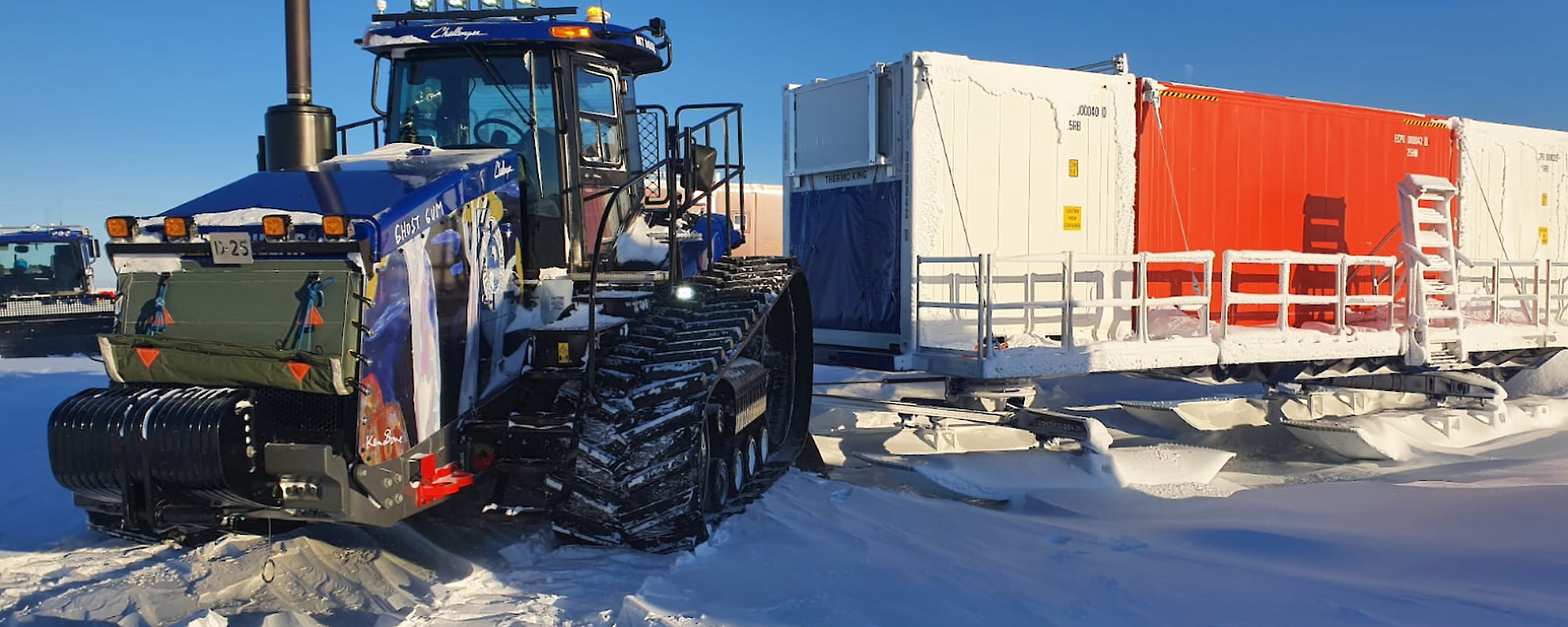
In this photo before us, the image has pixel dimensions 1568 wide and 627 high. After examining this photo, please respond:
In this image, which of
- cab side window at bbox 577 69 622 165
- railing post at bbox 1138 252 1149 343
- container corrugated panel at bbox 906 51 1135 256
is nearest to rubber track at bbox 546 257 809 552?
cab side window at bbox 577 69 622 165

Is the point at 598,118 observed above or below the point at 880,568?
above

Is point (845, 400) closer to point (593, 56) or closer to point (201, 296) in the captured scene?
point (593, 56)

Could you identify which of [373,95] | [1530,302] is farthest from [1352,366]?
[373,95]

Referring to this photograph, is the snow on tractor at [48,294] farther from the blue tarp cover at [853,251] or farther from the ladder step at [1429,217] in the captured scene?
the ladder step at [1429,217]

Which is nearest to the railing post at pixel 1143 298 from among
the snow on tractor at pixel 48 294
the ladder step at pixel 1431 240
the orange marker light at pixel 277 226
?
the ladder step at pixel 1431 240

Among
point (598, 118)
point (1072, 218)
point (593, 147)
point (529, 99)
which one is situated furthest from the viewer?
point (1072, 218)

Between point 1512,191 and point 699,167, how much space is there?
11214 mm

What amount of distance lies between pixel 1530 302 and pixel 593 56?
11.5 metres

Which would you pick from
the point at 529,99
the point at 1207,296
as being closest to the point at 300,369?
the point at 529,99

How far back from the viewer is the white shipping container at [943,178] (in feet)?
29.2

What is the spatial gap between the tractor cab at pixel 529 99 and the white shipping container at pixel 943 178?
3083 millimetres

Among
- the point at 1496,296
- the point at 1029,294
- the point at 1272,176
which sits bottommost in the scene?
the point at 1496,296

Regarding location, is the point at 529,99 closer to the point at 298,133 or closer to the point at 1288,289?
the point at 298,133

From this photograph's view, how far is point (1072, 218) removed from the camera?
9.66 metres
